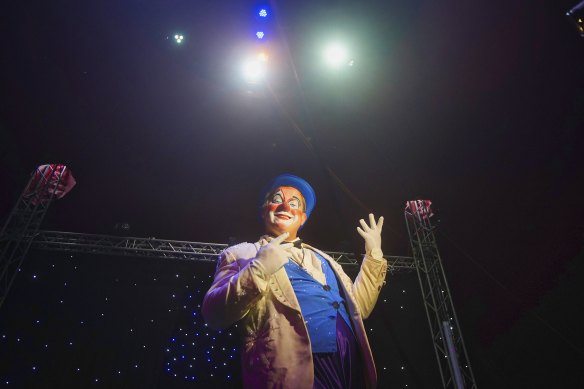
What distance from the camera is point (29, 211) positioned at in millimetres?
5953

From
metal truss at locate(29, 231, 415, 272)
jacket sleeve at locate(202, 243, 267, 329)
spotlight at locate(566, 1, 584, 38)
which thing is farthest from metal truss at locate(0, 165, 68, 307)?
spotlight at locate(566, 1, 584, 38)

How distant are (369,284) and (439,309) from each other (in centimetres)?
413

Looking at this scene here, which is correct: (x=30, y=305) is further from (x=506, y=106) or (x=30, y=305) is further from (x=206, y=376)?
(x=506, y=106)

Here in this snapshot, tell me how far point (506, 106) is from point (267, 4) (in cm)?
427

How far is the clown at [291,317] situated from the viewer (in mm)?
1403

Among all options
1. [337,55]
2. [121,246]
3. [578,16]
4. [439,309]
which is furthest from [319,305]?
[121,246]

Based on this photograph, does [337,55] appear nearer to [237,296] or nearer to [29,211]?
[237,296]

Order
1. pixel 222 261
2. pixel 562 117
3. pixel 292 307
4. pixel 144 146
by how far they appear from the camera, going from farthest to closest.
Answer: pixel 144 146
pixel 562 117
pixel 222 261
pixel 292 307

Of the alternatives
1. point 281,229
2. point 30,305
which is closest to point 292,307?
point 281,229

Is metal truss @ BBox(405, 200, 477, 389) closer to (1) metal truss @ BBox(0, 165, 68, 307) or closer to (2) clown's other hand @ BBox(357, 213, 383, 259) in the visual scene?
(2) clown's other hand @ BBox(357, 213, 383, 259)

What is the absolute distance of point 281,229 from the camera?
7.42ft

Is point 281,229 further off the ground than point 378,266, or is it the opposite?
point 281,229

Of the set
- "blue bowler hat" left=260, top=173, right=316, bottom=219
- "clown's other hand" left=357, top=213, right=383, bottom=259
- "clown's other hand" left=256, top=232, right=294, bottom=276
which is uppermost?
"blue bowler hat" left=260, top=173, right=316, bottom=219

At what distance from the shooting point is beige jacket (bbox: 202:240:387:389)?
136 cm
